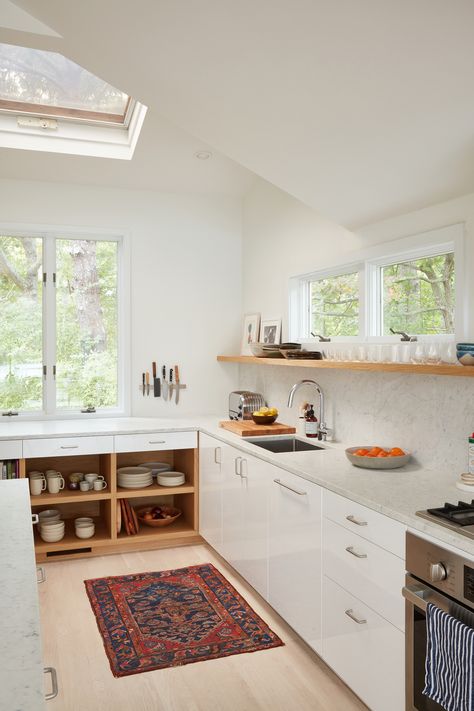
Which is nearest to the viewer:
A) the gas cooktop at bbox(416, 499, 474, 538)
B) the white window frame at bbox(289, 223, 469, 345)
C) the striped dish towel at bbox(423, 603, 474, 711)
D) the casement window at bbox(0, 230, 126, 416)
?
the striped dish towel at bbox(423, 603, 474, 711)

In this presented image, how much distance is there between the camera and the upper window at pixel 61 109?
355cm

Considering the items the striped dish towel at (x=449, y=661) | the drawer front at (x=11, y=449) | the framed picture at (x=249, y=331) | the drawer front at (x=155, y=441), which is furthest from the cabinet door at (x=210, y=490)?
the striped dish towel at (x=449, y=661)

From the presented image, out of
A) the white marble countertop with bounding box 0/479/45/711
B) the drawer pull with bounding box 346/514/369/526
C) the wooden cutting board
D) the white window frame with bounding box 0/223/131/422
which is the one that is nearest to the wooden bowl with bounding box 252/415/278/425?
the wooden cutting board

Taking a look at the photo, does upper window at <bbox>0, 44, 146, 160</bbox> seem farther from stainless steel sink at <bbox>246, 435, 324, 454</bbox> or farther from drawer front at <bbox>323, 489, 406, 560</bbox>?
drawer front at <bbox>323, 489, 406, 560</bbox>

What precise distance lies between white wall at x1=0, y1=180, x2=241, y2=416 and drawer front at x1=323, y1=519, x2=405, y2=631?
257 cm

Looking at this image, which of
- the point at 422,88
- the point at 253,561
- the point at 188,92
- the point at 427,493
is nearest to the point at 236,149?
the point at 188,92

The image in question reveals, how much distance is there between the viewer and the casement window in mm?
4590

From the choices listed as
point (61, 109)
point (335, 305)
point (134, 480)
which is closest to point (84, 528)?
point (134, 480)

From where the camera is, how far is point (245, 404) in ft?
14.3

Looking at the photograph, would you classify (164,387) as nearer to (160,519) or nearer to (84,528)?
(160,519)

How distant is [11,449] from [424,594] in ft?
9.30

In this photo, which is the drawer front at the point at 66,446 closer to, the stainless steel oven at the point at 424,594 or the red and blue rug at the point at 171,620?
the red and blue rug at the point at 171,620

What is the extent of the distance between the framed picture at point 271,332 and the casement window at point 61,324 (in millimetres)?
1089

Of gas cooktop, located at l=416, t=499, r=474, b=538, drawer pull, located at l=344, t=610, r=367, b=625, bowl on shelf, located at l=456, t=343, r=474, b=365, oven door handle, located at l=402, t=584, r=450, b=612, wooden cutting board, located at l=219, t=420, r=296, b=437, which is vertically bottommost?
drawer pull, located at l=344, t=610, r=367, b=625
